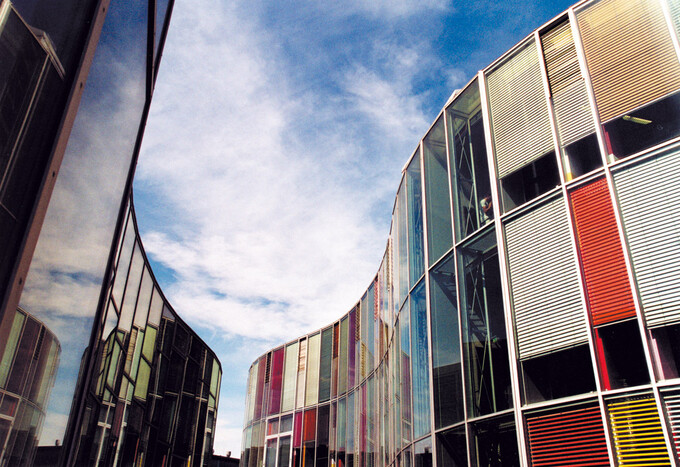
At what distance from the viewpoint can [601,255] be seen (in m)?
8.48

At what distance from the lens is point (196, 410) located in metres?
27.4

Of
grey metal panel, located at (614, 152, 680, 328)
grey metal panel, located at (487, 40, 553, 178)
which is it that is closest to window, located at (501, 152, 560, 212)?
grey metal panel, located at (487, 40, 553, 178)

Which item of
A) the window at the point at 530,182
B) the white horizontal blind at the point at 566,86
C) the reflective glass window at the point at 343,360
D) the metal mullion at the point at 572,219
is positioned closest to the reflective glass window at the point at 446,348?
the window at the point at 530,182

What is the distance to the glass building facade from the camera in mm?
7684

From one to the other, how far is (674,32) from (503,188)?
3.81 meters

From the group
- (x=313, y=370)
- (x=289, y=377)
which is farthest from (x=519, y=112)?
(x=289, y=377)

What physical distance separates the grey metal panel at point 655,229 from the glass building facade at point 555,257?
0.02 m

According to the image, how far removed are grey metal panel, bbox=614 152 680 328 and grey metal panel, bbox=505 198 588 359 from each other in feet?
3.34

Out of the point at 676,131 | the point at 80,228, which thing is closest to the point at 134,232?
the point at 80,228

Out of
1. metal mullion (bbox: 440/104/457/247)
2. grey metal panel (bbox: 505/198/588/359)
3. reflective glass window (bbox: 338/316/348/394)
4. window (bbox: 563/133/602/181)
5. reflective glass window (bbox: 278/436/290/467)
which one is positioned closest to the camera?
grey metal panel (bbox: 505/198/588/359)

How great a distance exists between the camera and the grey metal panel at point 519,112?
408 inches

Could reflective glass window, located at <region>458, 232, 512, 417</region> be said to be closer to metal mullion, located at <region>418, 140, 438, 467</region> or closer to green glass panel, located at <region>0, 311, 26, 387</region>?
metal mullion, located at <region>418, 140, 438, 467</region>

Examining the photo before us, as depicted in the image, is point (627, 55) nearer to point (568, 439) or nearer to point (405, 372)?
point (568, 439)

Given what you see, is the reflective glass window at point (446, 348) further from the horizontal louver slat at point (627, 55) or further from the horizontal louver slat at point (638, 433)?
the horizontal louver slat at point (627, 55)
